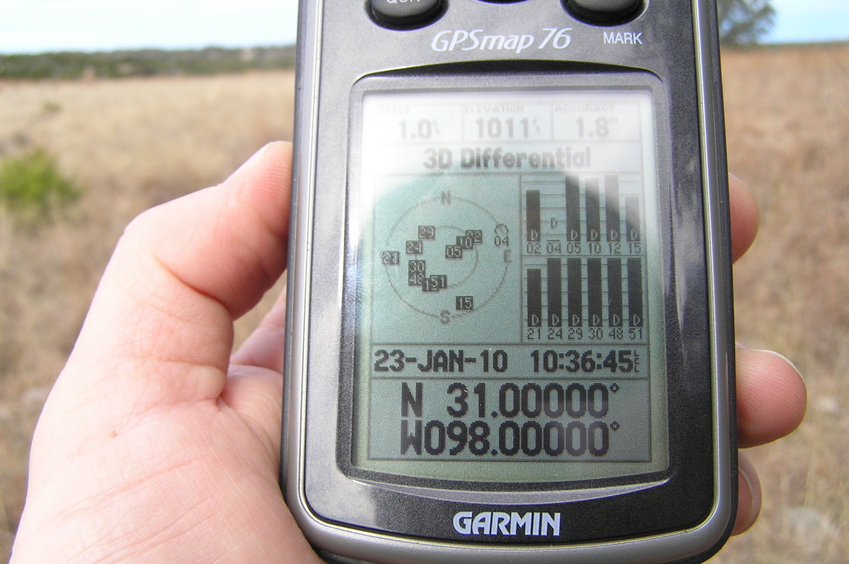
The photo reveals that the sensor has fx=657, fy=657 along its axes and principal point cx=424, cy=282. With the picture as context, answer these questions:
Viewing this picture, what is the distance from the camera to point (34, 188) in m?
5.93

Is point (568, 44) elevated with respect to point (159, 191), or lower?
lower

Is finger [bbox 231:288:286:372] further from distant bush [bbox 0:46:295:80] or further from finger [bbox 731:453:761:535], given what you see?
distant bush [bbox 0:46:295:80]

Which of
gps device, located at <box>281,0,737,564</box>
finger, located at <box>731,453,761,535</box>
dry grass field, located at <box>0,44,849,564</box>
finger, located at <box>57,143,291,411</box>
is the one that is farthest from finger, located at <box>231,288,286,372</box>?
dry grass field, located at <box>0,44,849,564</box>

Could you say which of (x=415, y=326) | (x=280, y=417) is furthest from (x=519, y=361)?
(x=280, y=417)

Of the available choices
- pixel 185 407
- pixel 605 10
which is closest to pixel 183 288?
pixel 185 407

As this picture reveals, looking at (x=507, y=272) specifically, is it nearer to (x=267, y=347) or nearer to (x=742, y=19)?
(x=267, y=347)

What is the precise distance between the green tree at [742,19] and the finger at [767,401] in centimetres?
955

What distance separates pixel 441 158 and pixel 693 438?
30.2 inches

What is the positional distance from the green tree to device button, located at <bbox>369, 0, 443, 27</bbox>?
968 centimetres

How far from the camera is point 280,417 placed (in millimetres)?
1432

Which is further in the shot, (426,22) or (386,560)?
(426,22)

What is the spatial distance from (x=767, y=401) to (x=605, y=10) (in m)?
0.90

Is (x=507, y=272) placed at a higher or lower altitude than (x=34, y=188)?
lower

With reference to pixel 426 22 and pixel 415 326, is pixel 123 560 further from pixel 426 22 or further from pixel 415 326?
pixel 426 22
